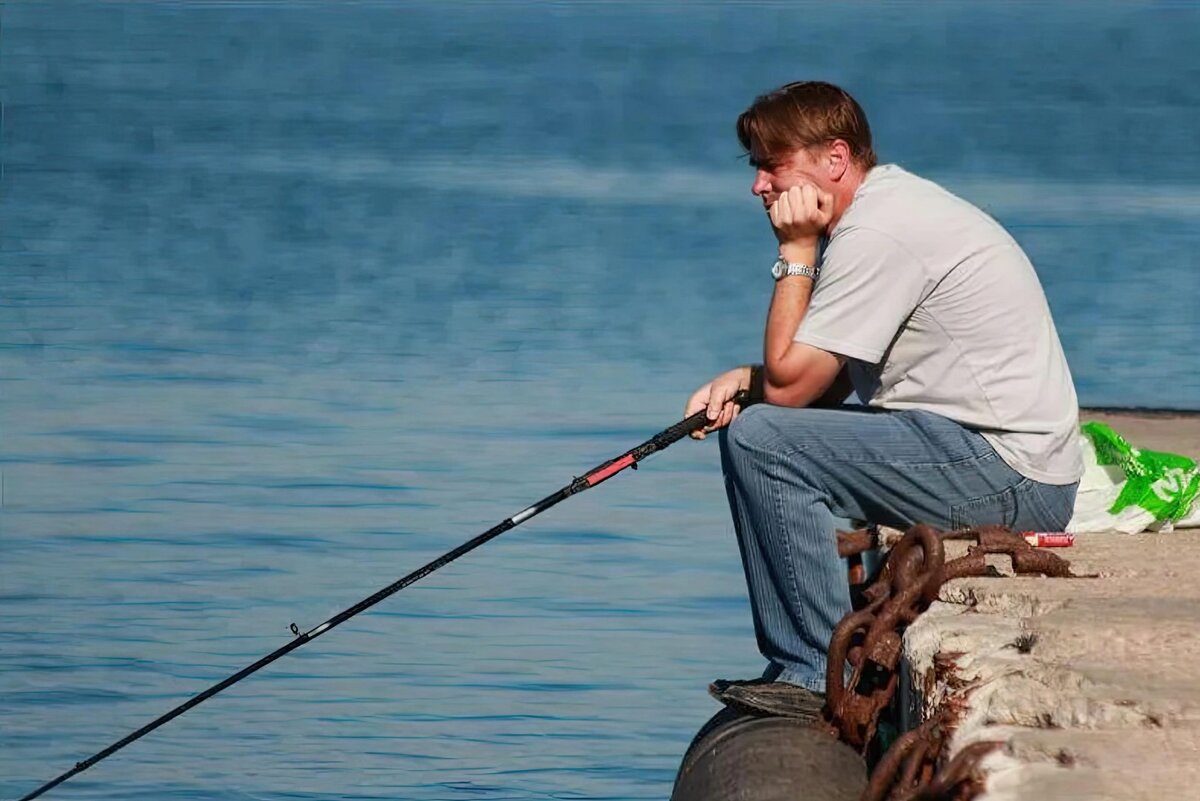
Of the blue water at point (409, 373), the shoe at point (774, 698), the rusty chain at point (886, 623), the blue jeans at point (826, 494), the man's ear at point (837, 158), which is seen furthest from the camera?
the blue water at point (409, 373)

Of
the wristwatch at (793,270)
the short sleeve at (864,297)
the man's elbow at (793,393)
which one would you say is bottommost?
the man's elbow at (793,393)

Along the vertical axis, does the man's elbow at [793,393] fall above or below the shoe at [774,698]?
above

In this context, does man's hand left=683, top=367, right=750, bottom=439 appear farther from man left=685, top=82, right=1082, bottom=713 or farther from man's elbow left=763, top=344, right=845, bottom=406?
man's elbow left=763, top=344, right=845, bottom=406

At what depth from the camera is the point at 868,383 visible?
5199 mm

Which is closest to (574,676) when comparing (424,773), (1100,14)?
Answer: (424,773)

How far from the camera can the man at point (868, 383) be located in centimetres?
485

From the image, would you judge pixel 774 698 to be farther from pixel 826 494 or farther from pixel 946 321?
pixel 946 321

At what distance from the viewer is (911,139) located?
24.9m

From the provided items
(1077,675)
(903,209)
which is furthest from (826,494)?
(1077,675)

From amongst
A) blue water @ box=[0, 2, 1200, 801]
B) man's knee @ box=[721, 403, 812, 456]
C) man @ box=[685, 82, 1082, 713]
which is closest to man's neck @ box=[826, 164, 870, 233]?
man @ box=[685, 82, 1082, 713]

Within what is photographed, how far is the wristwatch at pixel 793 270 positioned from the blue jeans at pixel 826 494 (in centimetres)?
33

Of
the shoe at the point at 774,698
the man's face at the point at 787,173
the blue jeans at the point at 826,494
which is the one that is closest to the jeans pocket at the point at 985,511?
the blue jeans at the point at 826,494

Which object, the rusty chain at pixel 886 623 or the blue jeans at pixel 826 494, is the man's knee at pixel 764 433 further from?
the rusty chain at pixel 886 623

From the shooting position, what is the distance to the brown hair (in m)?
5.14
